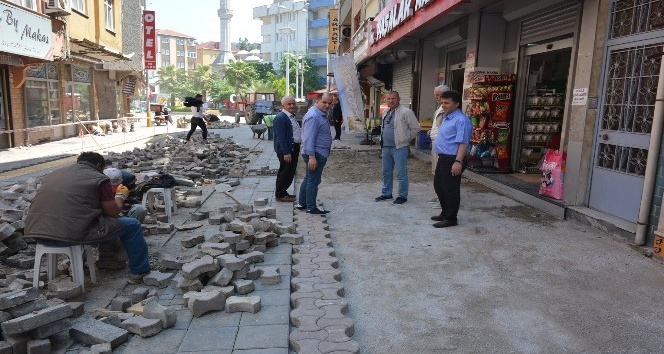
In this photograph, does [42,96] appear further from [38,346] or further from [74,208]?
[38,346]

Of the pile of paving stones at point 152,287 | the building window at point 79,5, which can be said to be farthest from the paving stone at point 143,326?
the building window at point 79,5

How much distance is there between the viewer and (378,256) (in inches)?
189

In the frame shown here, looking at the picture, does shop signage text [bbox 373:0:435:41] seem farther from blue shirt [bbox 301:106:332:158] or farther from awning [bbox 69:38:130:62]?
awning [bbox 69:38:130:62]

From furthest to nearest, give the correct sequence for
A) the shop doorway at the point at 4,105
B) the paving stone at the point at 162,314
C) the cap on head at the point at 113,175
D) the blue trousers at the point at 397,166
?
Result: the shop doorway at the point at 4,105 → the blue trousers at the point at 397,166 → the cap on head at the point at 113,175 → the paving stone at the point at 162,314

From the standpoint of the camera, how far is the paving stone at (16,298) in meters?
3.04

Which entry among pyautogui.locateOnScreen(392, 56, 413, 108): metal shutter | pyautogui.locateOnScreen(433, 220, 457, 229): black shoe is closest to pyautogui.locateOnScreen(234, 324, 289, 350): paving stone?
pyautogui.locateOnScreen(433, 220, 457, 229): black shoe

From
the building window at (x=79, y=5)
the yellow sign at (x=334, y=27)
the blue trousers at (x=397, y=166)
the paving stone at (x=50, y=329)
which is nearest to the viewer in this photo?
the paving stone at (x=50, y=329)

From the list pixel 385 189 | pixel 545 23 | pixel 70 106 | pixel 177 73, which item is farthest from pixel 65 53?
pixel 177 73

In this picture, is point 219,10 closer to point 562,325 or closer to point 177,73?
point 177,73

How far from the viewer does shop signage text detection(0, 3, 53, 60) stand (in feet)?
36.5

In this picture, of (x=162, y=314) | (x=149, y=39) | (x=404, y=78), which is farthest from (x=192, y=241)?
(x=149, y=39)

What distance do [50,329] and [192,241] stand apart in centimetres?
208

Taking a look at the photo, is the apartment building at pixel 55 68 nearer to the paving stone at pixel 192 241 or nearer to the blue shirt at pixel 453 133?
the paving stone at pixel 192 241

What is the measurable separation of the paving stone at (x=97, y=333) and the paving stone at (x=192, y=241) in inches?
73.1
